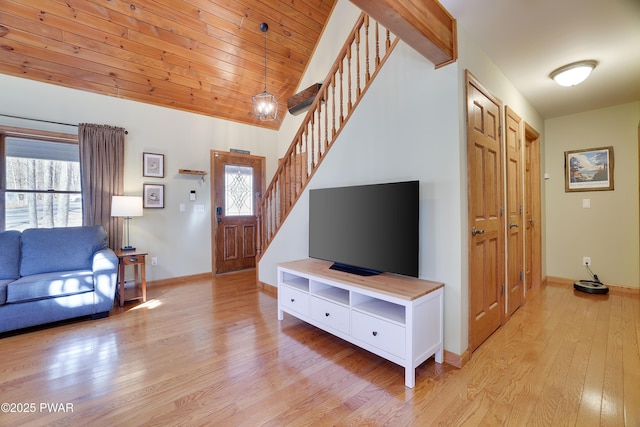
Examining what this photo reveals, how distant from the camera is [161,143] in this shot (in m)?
4.18

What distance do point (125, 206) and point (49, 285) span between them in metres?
1.15

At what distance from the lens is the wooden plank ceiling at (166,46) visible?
2992 millimetres

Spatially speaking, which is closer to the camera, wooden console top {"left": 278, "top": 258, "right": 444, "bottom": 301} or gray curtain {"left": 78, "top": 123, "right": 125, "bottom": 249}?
wooden console top {"left": 278, "top": 258, "right": 444, "bottom": 301}

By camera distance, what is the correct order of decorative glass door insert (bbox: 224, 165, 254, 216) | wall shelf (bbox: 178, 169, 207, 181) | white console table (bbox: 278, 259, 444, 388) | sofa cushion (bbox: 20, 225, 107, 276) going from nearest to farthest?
white console table (bbox: 278, 259, 444, 388) → sofa cushion (bbox: 20, 225, 107, 276) → wall shelf (bbox: 178, 169, 207, 181) → decorative glass door insert (bbox: 224, 165, 254, 216)

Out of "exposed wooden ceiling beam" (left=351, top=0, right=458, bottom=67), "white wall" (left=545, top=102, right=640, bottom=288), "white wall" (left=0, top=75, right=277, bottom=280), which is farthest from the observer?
"white wall" (left=545, top=102, right=640, bottom=288)

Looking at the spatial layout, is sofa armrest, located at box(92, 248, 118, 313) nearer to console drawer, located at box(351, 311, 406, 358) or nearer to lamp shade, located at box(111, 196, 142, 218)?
lamp shade, located at box(111, 196, 142, 218)

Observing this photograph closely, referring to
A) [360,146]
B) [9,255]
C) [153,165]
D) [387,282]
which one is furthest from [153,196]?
[387,282]

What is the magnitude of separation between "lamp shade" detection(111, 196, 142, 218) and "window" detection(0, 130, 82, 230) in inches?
25.1

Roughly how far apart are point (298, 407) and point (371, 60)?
11.9 ft

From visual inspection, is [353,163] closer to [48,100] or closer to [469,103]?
[469,103]

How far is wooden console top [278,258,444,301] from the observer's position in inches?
71.5

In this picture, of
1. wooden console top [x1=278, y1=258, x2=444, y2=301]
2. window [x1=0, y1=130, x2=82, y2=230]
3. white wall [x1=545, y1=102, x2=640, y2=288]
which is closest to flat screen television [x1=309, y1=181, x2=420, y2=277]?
wooden console top [x1=278, y1=258, x2=444, y2=301]

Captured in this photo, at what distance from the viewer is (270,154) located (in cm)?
539

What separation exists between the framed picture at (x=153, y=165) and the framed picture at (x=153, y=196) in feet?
0.56
